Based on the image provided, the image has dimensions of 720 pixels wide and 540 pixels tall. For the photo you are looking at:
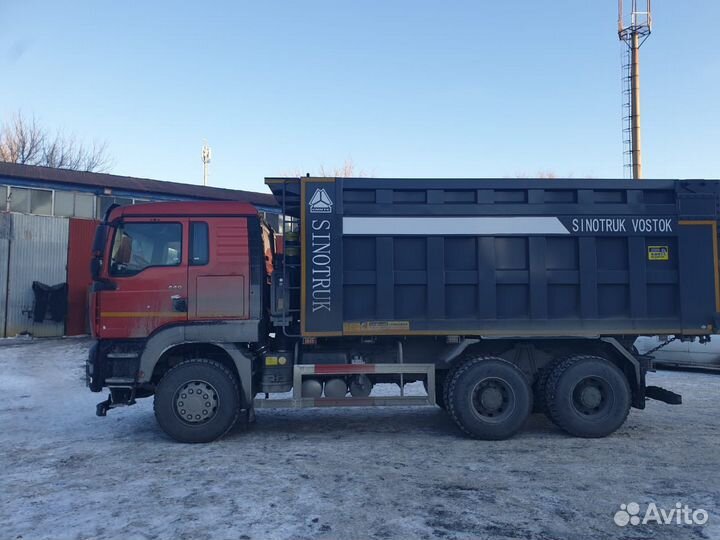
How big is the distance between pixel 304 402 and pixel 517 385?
2.74 meters

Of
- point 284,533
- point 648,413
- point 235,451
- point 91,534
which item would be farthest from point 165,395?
point 648,413

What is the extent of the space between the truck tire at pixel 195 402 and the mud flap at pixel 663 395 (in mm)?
5528

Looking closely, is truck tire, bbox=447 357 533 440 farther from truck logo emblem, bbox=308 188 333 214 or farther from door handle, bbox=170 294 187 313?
door handle, bbox=170 294 187 313

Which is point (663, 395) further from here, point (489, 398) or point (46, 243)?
point (46, 243)

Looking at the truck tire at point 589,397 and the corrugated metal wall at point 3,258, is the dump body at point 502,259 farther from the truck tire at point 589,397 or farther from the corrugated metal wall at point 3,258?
the corrugated metal wall at point 3,258

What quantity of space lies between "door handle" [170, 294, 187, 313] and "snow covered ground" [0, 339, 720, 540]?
5.57 feet

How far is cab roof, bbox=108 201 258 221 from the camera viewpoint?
661 centimetres

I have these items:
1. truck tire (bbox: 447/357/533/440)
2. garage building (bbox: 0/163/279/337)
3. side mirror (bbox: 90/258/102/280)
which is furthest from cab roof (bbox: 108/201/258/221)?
garage building (bbox: 0/163/279/337)

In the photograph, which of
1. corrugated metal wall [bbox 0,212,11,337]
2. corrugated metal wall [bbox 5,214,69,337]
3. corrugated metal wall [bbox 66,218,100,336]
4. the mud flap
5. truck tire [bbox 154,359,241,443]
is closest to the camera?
truck tire [bbox 154,359,241,443]

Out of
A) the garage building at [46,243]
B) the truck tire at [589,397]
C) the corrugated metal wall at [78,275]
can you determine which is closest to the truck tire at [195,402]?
the truck tire at [589,397]

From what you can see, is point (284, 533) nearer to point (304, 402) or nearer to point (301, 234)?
A: point (304, 402)

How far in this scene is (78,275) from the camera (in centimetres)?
1984

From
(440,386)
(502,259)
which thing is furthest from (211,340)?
(502,259)

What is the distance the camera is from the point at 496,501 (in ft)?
14.8
